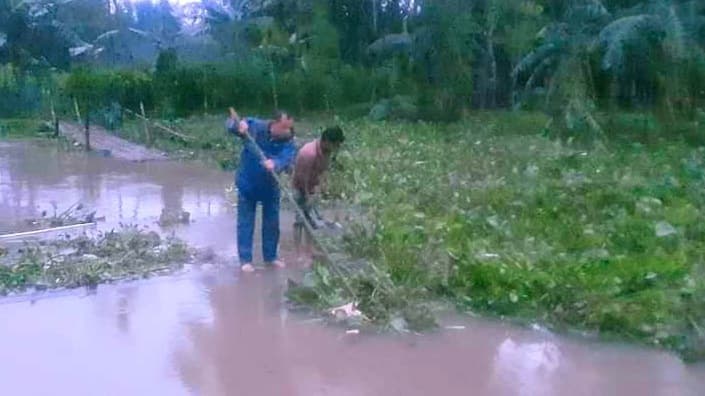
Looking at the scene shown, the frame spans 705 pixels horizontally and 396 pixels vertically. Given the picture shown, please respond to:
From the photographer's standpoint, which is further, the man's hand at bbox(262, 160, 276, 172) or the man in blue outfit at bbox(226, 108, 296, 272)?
the man in blue outfit at bbox(226, 108, 296, 272)

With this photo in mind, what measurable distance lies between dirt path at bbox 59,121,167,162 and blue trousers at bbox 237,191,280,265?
32.2ft

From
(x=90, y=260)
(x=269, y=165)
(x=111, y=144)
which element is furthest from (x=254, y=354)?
(x=111, y=144)

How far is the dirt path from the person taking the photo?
19.5 metres

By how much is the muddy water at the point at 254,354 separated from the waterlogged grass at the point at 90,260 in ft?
0.89

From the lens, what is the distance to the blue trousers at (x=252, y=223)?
31.2ft

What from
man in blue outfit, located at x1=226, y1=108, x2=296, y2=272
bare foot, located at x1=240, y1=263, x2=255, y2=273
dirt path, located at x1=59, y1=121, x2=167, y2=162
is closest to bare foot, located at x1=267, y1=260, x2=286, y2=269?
man in blue outfit, located at x1=226, y1=108, x2=296, y2=272

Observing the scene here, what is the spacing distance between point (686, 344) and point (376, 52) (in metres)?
19.0

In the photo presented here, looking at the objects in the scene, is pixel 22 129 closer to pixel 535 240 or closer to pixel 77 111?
pixel 77 111

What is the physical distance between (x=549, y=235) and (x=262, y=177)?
2569 mm

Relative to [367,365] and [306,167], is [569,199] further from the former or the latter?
[367,365]

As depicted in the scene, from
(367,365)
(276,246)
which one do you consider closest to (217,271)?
(276,246)

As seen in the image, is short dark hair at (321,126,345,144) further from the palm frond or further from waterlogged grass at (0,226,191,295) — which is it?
the palm frond

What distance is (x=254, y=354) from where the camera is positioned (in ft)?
23.7

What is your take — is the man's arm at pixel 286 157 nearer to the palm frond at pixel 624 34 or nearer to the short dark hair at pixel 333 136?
the short dark hair at pixel 333 136
